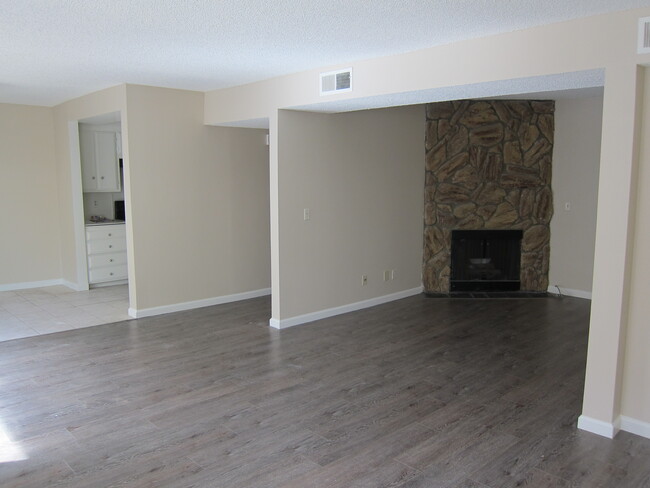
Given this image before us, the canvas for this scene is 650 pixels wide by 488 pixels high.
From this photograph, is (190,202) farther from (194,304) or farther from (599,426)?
(599,426)

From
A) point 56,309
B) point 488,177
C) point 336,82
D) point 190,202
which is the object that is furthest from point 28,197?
point 488,177

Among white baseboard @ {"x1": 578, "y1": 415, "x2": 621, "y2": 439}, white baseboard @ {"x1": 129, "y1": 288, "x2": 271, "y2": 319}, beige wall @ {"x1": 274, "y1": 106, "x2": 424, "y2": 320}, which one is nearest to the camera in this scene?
white baseboard @ {"x1": 578, "y1": 415, "x2": 621, "y2": 439}

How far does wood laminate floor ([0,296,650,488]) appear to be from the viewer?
103 inches

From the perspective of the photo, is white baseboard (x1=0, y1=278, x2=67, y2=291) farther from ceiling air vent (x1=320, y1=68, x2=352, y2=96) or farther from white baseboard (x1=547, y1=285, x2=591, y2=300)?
white baseboard (x1=547, y1=285, x2=591, y2=300)

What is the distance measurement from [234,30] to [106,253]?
15.3 ft

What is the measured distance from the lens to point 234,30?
10.6 feet

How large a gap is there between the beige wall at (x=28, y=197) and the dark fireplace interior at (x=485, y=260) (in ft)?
17.8

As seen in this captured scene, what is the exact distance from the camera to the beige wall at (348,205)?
16.5 ft

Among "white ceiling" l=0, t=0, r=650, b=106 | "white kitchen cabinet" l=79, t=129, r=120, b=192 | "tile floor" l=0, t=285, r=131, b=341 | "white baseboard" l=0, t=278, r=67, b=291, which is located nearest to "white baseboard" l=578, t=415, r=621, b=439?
"white ceiling" l=0, t=0, r=650, b=106

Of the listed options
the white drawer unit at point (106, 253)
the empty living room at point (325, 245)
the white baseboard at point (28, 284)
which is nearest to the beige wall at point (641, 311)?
the empty living room at point (325, 245)

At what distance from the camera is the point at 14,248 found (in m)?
6.72

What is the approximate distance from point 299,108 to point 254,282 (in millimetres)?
2445

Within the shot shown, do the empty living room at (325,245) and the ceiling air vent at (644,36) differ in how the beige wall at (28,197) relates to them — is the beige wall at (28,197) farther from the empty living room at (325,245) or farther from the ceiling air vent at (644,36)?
the ceiling air vent at (644,36)

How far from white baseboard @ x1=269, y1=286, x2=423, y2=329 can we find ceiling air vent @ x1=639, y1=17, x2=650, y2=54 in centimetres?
362
